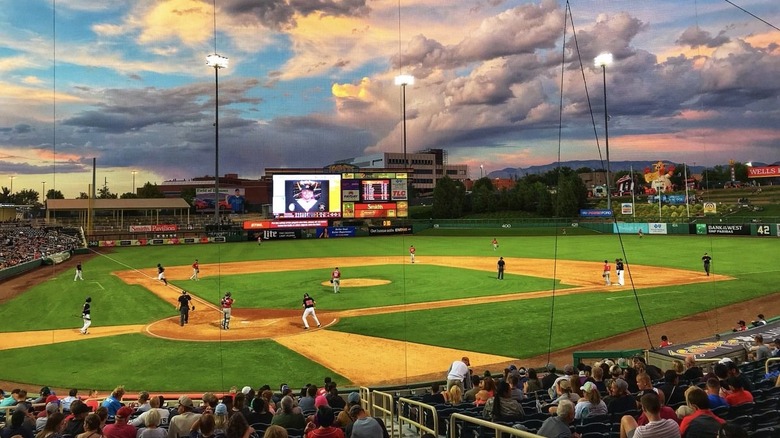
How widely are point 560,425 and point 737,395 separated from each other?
2.89m

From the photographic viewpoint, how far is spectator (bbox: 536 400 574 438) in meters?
4.86

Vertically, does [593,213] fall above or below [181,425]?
above

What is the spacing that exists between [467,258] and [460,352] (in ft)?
90.4

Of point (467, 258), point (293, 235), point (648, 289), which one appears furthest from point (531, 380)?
point (293, 235)

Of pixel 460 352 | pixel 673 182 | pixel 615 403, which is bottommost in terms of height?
pixel 460 352

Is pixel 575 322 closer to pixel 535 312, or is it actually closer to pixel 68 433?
pixel 535 312

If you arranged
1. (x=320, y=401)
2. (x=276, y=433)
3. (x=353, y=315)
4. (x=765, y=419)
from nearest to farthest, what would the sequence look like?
(x=276, y=433), (x=765, y=419), (x=320, y=401), (x=353, y=315)

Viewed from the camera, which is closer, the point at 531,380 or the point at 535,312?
the point at 531,380

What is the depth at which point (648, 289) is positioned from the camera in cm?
2669

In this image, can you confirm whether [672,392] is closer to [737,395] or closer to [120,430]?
[737,395]

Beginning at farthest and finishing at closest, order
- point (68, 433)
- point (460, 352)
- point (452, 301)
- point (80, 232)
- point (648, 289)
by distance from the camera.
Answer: point (80, 232) → point (648, 289) → point (452, 301) → point (460, 352) → point (68, 433)

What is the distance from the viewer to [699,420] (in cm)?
452

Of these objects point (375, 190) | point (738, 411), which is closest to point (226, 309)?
point (738, 411)

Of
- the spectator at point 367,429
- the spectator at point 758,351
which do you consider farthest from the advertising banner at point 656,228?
the spectator at point 367,429
